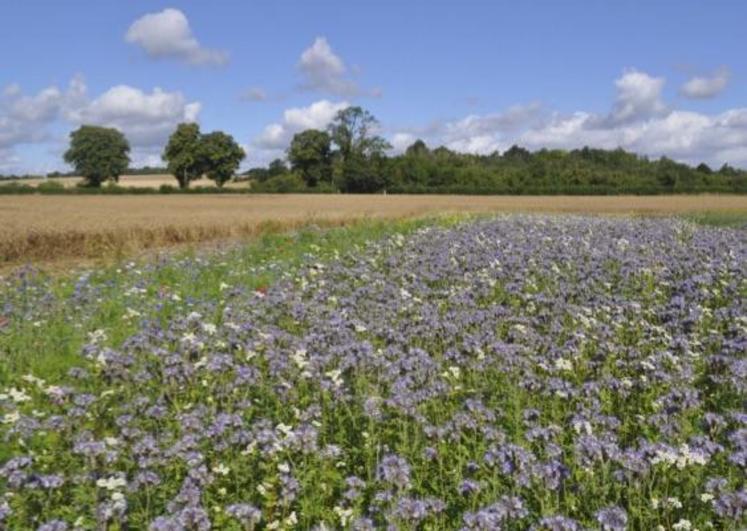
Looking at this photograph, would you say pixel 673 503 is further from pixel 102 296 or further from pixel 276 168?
pixel 276 168

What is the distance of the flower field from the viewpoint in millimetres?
4477

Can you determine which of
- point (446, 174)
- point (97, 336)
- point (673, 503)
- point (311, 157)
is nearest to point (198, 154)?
point (311, 157)

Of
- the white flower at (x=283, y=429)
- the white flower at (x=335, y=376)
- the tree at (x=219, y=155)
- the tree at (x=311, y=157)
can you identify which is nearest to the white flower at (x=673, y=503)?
the white flower at (x=283, y=429)

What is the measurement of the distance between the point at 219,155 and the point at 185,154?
5.76 metres

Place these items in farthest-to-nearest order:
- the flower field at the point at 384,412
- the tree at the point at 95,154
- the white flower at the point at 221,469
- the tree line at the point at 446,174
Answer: the tree at the point at 95,154, the tree line at the point at 446,174, the white flower at the point at 221,469, the flower field at the point at 384,412

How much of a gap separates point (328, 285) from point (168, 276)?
4.13 m

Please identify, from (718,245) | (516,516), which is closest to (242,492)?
(516,516)

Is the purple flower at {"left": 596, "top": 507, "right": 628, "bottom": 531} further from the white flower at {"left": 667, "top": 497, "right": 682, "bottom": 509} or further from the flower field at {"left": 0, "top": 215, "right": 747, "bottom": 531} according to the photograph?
the white flower at {"left": 667, "top": 497, "right": 682, "bottom": 509}

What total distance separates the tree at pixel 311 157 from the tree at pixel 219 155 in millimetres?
10813

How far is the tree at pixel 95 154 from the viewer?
420ft

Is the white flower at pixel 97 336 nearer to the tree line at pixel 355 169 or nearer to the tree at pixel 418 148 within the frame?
the tree line at pixel 355 169

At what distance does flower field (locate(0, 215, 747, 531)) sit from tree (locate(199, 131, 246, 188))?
114 m

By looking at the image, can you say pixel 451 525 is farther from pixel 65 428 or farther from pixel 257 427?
pixel 65 428

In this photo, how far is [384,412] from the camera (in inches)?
243
